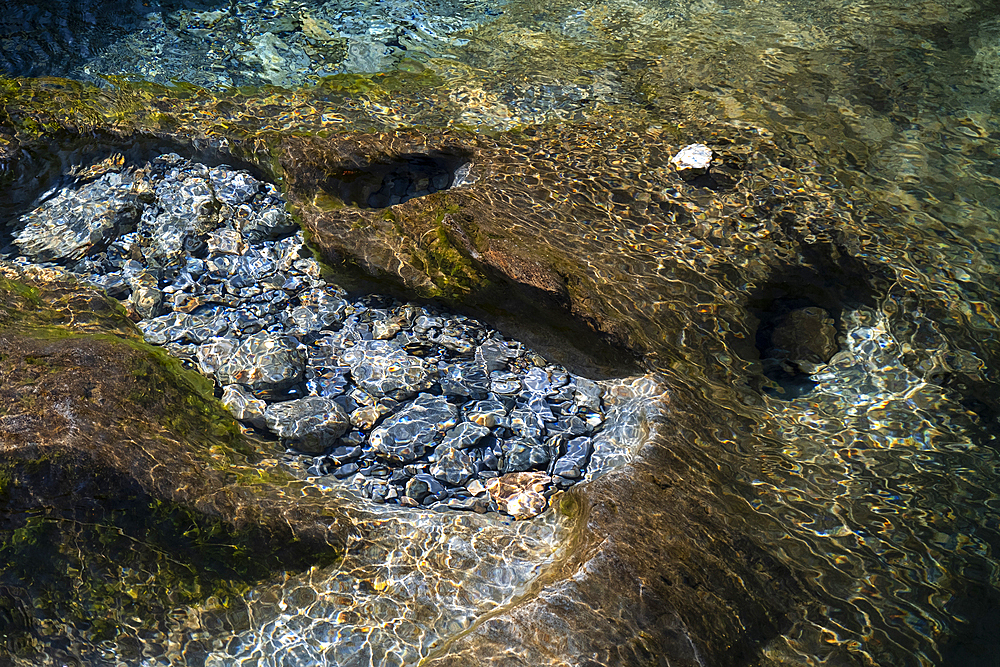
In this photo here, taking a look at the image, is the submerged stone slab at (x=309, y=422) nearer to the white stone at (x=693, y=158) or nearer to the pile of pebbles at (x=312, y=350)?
the pile of pebbles at (x=312, y=350)

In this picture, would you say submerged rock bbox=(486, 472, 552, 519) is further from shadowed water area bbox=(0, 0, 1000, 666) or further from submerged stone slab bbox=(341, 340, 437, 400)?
submerged stone slab bbox=(341, 340, 437, 400)

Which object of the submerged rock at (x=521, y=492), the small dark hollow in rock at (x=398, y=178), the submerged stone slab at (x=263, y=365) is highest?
the small dark hollow in rock at (x=398, y=178)

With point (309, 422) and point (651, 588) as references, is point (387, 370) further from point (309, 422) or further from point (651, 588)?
point (651, 588)

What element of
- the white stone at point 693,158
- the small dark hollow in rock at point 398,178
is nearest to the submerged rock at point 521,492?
the small dark hollow in rock at point 398,178

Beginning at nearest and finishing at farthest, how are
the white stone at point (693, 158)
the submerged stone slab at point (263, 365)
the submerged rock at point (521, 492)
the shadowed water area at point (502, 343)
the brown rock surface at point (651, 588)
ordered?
1. the brown rock surface at point (651, 588)
2. the shadowed water area at point (502, 343)
3. the submerged rock at point (521, 492)
4. the submerged stone slab at point (263, 365)
5. the white stone at point (693, 158)

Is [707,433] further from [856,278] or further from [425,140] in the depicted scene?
[425,140]

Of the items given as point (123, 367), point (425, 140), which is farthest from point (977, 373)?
point (123, 367)
